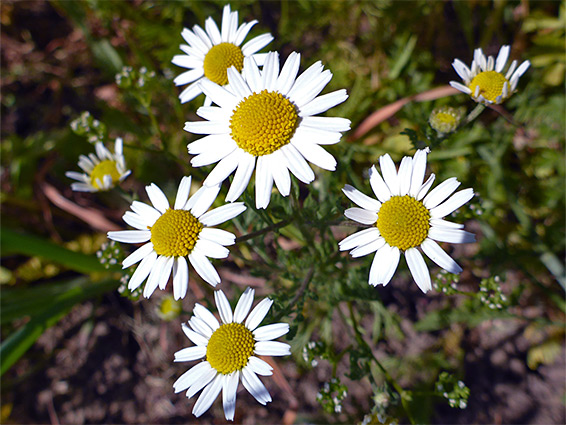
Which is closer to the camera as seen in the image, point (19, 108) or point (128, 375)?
point (128, 375)

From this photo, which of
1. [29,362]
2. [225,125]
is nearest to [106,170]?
[225,125]

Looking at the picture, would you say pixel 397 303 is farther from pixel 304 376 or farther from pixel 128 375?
pixel 128 375

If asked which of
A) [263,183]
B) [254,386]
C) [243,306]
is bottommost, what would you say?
[254,386]

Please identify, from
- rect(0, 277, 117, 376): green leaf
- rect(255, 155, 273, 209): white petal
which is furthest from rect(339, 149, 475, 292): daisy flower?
rect(0, 277, 117, 376): green leaf

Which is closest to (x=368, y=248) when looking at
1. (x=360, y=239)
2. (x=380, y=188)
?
(x=360, y=239)

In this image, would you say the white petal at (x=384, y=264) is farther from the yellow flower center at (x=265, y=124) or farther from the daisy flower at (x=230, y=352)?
the yellow flower center at (x=265, y=124)

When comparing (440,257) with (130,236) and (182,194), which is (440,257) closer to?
(182,194)

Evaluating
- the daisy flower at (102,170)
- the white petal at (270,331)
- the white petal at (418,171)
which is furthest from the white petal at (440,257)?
the daisy flower at (102,170)
